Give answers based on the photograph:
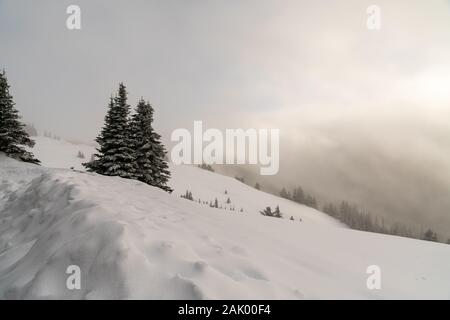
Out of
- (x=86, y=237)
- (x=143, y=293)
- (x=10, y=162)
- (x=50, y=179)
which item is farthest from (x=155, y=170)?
(x=143, y=293)

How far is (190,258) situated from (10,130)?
83.6 ft

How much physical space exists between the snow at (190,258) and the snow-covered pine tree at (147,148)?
14.4 m

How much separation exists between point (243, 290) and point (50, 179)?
9798mm

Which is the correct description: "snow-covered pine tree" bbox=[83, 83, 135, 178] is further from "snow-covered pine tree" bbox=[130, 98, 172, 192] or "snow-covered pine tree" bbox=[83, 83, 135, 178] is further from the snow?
the snow

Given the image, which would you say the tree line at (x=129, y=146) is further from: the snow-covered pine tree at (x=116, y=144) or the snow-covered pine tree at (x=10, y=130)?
the snow-covered pine tree at (x=10, y=130)

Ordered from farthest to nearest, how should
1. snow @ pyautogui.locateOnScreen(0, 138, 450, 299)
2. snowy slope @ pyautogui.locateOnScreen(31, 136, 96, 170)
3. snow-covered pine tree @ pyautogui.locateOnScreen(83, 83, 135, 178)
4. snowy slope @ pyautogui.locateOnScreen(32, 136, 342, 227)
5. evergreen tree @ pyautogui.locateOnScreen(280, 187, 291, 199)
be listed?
evergreen tree @ pyautogui.locateOnScreen(280, 187, 291, 199), snowy slope @ pyautogui.locateOnScreen(32, 136, 342, 227), snowy slope @ pyautogui.locateOnScreen(31, 136, 96, 170), snow-covered pine tree @ pyautogui.locateOnScreen(83, 83, 135, 178), snow @ pyautogui.locateOnScreen(0, 138, 450, 299)

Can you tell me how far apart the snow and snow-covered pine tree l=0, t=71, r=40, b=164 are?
17.5m

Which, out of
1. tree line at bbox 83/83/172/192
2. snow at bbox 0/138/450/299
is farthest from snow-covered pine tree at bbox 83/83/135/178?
snow at bbox 0/138/450/299

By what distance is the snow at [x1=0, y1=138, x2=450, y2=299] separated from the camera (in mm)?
3352

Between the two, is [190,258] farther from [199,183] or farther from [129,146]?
[199,183]

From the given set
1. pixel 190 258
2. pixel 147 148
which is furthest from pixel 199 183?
pixel 190 258

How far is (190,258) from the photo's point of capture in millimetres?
3906
